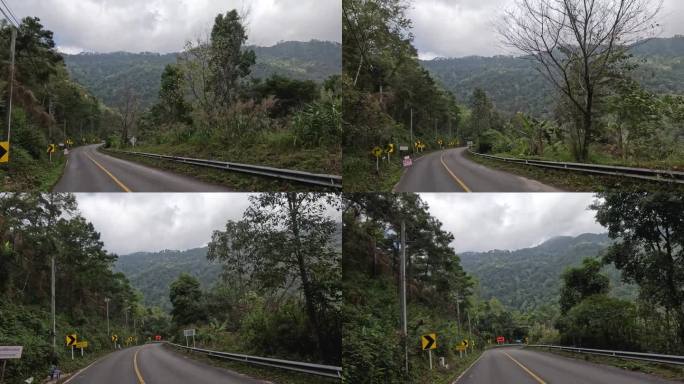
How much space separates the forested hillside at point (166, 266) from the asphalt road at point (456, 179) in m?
5.70

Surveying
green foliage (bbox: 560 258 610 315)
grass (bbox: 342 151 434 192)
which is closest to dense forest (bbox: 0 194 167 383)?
grass (bbox: 342 151 434 192)

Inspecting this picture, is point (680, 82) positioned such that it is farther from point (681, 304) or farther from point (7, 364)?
point (7, 364)

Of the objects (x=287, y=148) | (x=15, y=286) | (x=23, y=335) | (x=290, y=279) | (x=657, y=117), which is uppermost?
(x=657, y=117)

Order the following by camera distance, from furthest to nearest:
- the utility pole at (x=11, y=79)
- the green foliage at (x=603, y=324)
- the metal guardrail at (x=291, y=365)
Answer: the green foliage at (x=603, y=324) < the metal guardrail at (x=291, y=365) < the utility pole at (x=11, y=79)

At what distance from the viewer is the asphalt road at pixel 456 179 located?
912cm

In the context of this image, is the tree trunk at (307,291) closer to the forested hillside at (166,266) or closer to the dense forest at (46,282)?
the forested hillside at (166,266)

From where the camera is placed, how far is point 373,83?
10.1 metres

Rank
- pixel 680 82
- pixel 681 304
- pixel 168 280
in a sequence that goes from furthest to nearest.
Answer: pixel 168 280, pixel 681 304, pixel 680 82

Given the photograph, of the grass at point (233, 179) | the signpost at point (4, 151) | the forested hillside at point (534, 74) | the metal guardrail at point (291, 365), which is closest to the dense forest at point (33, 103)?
the signpost at point (4, 151)

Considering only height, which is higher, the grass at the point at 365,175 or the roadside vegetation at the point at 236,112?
the roadside vegetation at the point at 236,112

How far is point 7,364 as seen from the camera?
1161 cm

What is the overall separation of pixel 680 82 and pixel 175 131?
1366 cm

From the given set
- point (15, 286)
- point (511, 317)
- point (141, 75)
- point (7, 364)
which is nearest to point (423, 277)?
point (141, 75)

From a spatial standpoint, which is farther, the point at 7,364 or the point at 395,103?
the point at 7,364
